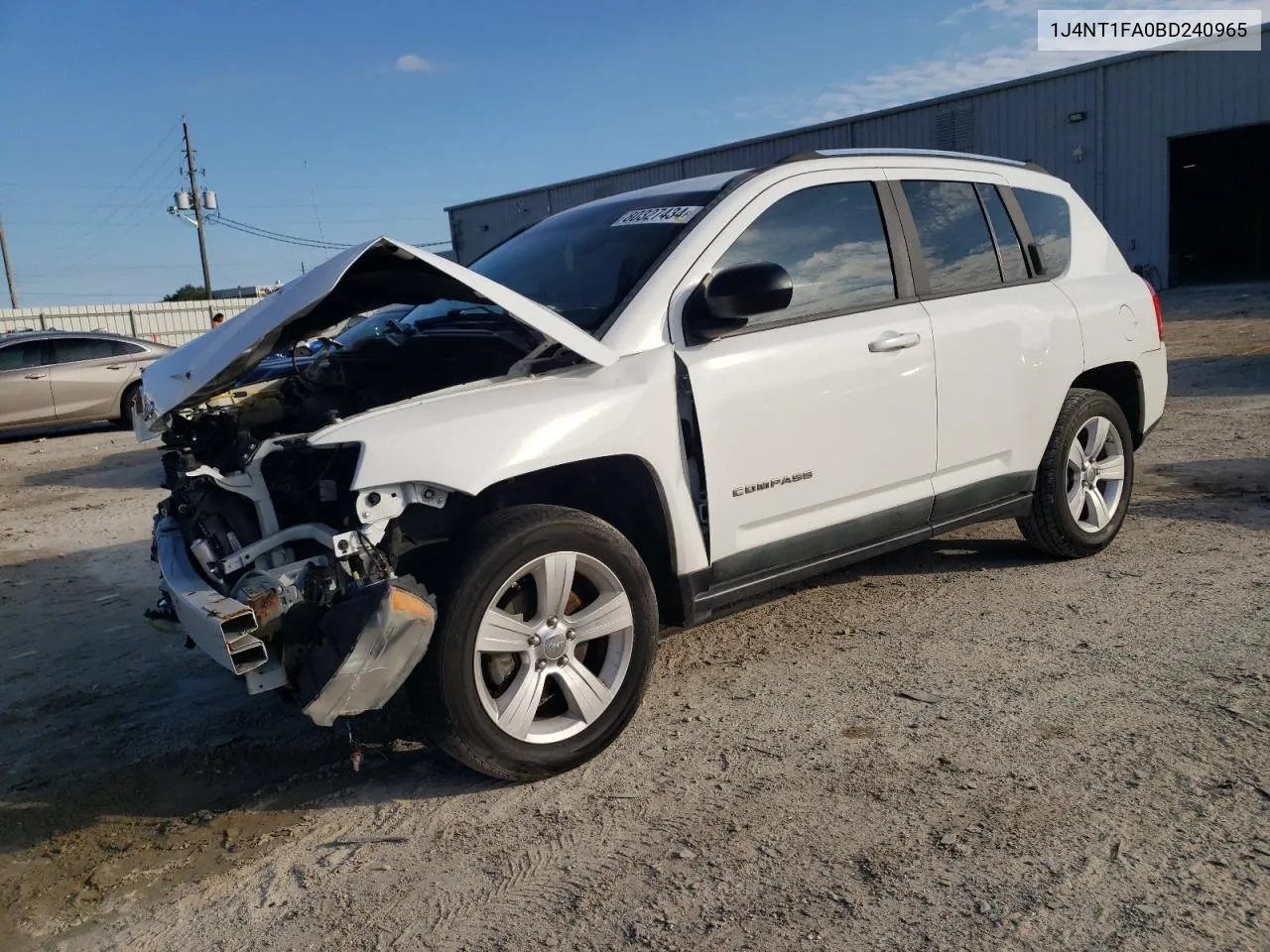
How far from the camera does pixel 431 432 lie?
2943 millimetres

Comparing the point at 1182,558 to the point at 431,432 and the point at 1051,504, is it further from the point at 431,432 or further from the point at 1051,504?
the point at 431,432

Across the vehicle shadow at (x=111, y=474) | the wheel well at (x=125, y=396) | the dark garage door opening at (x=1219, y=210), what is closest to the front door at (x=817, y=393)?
the vehicle shadow at (x=111, y=474)

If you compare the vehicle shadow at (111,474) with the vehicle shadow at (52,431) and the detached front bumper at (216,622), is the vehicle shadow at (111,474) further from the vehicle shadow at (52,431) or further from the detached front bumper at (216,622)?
the detached front bumper at (216,622)

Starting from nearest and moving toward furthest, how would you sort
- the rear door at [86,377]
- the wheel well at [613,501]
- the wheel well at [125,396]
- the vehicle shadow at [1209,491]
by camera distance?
1. the wheel well at [613,501]
2. the vehicle shadow at [1209,491]
3. the rear door at [86,377]
4. the wheel well at [125,396]

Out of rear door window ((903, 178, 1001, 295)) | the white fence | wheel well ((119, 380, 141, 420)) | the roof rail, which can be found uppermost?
the white fence

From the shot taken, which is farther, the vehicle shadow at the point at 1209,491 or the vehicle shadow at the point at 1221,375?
the vehicle shadow at the point at 1221,375

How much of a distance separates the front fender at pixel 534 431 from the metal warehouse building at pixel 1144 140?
19505 millimetres

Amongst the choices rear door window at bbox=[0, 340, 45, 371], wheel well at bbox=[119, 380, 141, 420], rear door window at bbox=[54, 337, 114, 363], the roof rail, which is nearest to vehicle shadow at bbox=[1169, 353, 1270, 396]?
the roof rail

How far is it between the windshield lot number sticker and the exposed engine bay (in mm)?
688

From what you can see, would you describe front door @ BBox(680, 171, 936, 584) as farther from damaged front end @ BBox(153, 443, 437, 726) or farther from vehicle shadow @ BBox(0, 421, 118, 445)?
vehicle shadow @ BBox(0, 421, 118, 445)

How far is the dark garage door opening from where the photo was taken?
25891 mm

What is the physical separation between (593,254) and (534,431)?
1190mm

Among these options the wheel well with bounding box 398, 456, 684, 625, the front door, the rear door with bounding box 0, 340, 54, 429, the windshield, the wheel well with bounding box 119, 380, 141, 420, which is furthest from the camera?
the wheel well with bounding box 119, 380, 141, 420

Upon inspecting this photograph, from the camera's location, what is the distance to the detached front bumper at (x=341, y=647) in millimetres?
2734
